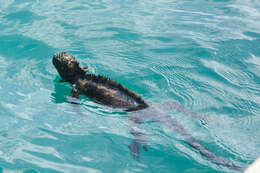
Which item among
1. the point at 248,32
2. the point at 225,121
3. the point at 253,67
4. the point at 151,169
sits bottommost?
the point at 151,169

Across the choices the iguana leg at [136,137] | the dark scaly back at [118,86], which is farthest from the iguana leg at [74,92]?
the iguana leg at [136,137]

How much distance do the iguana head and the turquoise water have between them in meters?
0.39

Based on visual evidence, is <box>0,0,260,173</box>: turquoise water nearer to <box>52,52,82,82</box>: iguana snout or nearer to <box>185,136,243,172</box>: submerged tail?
<box>185,136,243,172</box>: submerged tail

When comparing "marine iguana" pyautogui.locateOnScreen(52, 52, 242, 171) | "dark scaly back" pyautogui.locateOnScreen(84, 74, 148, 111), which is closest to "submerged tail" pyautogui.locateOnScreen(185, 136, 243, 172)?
"marine iguana" pyautogui.locateOnScreen(52, 52, 242, 171)

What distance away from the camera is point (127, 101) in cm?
673

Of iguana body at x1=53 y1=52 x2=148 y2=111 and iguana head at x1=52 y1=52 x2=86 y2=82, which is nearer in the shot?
iguana body at x1=53 y1=52 x2=148 y2=111

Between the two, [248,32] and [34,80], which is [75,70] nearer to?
[34,80]

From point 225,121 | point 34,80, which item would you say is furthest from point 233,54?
point 34,80

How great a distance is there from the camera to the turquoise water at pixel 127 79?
5.86 meters

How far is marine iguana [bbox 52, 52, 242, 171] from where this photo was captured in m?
5.91

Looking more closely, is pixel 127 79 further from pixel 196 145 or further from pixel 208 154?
pixel 208 154

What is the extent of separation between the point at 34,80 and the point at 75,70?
122 centimetres

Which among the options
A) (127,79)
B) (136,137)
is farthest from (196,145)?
(127,79)

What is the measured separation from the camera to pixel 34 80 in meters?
8.02
